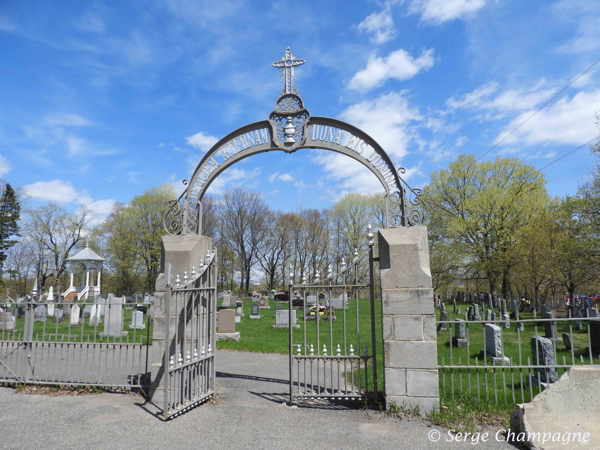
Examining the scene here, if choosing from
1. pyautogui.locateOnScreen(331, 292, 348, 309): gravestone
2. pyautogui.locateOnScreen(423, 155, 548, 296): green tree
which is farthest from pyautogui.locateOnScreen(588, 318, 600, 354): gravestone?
pyautogui.locateOnScreen(423, 155, 548, 296): green tree

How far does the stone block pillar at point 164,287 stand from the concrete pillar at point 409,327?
3.05 metres

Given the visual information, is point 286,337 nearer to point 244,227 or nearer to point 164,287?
point 164,287

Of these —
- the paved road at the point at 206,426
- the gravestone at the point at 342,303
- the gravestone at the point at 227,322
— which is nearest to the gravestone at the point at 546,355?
the paved road at the point at 206,426

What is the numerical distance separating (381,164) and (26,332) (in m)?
7.03

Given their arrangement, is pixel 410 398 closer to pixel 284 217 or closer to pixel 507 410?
pixel 507 410

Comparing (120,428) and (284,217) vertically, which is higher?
(284,217)

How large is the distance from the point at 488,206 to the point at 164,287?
26309 millimetres

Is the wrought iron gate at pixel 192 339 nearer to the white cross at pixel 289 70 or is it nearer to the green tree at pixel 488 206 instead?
the white cross at pixel 289 70

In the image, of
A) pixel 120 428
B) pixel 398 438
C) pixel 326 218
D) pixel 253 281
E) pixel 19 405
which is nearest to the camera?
pixel 398 438

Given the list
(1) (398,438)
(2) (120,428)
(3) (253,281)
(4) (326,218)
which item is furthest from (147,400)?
(3) (253,281)

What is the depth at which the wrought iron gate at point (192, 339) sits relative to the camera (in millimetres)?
5328

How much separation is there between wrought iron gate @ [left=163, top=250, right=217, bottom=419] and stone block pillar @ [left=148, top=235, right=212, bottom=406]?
12 cm

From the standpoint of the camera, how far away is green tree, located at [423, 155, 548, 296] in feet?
85.9

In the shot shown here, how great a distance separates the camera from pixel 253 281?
45219mm
